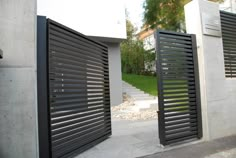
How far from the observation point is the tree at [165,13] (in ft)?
43.7

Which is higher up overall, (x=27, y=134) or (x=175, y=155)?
(x=27, y=134)

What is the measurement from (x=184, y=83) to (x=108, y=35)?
19.4ft

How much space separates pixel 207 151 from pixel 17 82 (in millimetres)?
3265

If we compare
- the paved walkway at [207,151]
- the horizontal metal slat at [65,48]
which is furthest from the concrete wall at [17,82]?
the paved walkway at [207,151]

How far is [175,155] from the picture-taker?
10.9 ft

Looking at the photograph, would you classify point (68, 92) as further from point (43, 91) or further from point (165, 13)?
point (165, 13)

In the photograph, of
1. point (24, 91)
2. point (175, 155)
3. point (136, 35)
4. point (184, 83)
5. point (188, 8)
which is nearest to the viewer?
point (24, 91)

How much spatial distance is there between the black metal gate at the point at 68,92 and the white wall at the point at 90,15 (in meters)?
4.68

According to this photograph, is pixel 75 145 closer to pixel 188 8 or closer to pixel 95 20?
pixel 188 8

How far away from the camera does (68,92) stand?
11.0ft

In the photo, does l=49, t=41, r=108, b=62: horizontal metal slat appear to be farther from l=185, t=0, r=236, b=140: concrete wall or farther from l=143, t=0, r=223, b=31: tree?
l=143, t=0, r=223, b=31: tree

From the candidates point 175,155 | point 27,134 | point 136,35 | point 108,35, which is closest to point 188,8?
point 175,155

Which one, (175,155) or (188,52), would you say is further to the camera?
(188,52)

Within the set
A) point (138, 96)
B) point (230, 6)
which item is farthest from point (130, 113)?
point (230, 6)
